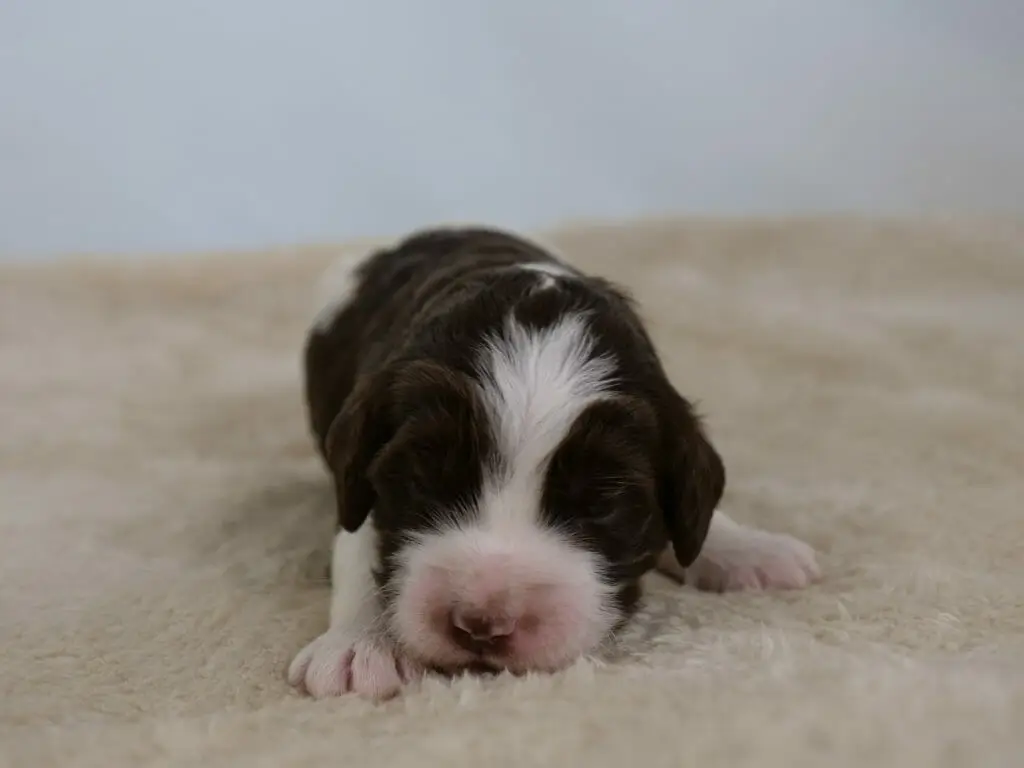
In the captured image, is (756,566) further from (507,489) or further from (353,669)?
(353,669)

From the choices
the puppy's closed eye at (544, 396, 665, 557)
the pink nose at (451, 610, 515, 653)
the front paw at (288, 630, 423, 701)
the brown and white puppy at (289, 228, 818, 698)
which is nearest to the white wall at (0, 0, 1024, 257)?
the brown and white puppy at (289, 228, 818, 698)

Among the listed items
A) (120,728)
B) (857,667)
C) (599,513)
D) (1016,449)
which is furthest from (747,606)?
(1016,449)

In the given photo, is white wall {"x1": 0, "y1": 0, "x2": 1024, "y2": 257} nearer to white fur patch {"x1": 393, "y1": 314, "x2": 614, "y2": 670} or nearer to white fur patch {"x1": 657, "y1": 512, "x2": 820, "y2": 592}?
white fur patch {"x1": 657, "y1": 512, "x2": 820, "y2": 592}

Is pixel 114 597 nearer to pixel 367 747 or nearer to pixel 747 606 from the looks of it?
pixel 367 747

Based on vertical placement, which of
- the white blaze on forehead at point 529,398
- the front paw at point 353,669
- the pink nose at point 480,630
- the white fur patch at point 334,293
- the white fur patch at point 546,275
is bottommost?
the front paw at point 353,669

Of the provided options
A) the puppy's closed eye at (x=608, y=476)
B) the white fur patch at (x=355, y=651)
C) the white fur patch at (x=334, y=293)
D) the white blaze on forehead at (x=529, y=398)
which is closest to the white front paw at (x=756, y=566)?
the puppy's closed eye at (x=608, y=476)

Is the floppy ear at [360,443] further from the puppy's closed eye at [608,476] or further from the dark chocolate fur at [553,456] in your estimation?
the puppy's closed eye at [608,476]

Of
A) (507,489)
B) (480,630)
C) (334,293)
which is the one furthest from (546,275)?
(334,293)
